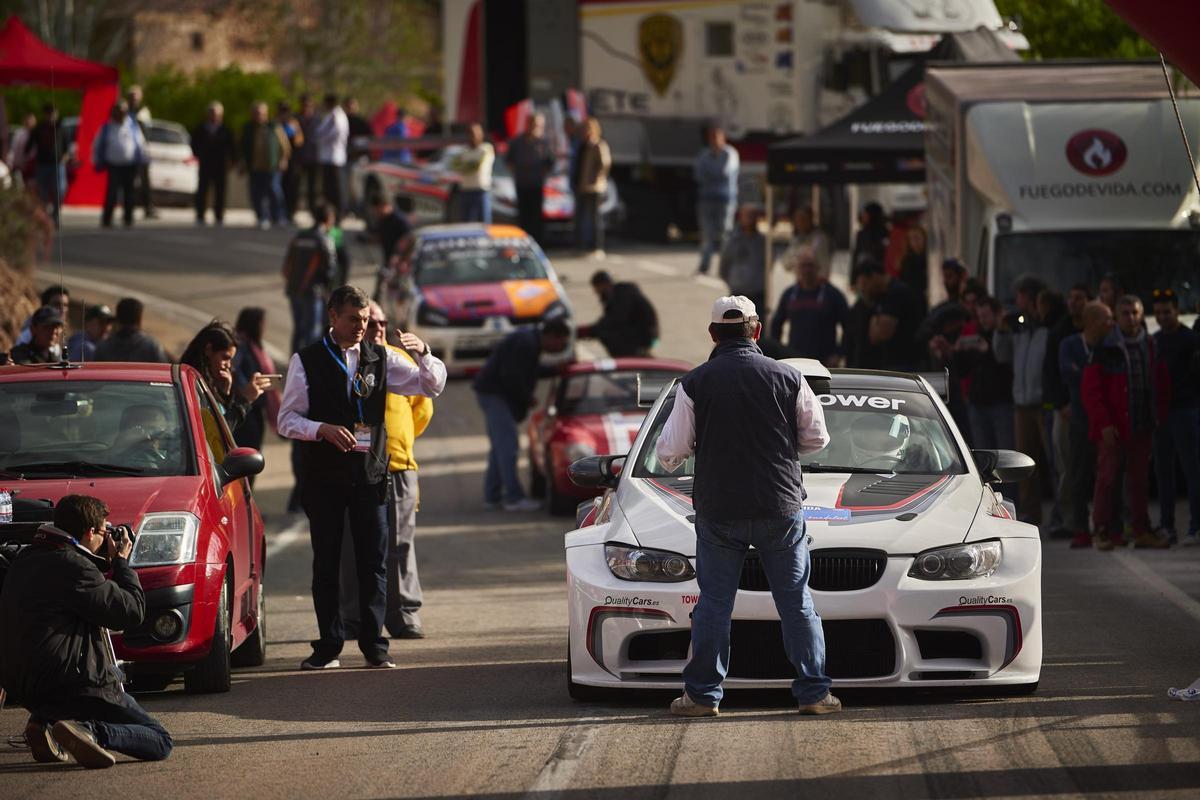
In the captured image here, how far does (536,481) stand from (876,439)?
8865 mm

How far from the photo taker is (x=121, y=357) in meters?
14.4

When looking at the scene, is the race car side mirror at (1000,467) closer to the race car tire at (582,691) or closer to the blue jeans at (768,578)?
the blue jeans at (768,578)

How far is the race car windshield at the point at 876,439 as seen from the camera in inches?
388

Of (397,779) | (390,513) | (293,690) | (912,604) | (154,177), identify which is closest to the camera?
(397,779)

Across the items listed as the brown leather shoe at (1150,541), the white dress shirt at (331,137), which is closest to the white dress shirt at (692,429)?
the brown leather shoe at (1150,541)

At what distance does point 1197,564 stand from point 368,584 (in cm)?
619

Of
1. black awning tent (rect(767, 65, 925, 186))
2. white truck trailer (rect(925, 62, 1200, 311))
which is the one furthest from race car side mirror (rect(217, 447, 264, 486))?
black awning tent (rect(767, 65, 925, 186))

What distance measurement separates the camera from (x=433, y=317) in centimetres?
2355

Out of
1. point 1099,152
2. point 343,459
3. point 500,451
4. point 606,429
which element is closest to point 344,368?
point 343,459

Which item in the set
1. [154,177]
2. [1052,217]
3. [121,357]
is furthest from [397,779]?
[154,177]

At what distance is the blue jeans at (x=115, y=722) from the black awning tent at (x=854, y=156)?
52.8 ft

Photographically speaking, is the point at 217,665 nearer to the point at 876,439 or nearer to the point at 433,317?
the point at 876,439

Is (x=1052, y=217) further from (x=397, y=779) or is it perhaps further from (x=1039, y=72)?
(x=397, y=779)

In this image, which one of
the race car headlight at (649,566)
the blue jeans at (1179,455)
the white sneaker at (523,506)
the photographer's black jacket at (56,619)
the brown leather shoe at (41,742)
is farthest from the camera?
the white sneaker at (523,506)
